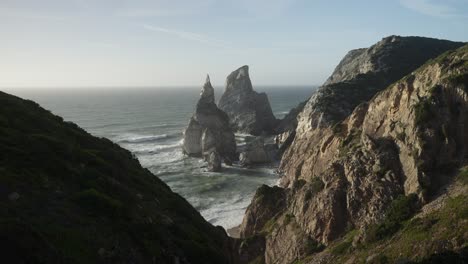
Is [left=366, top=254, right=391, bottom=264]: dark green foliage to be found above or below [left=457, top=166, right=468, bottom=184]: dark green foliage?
below

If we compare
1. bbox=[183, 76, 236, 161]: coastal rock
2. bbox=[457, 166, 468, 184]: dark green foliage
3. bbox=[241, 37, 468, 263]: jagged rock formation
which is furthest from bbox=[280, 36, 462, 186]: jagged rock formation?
bbox=[183, 76, 236, 161]: coastal rock

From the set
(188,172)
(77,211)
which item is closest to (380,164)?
(77,211)

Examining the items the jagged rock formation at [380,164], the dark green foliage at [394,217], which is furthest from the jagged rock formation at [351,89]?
the dark green foliage at [394,217]

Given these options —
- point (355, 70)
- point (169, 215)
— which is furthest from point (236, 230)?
point (355, 70)

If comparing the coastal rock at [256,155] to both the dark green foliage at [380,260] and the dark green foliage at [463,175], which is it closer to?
the dark green foliage at [463,175]

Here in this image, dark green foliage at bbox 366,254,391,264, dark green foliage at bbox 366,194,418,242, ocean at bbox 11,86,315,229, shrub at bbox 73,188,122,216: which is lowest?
ocean at bbox 11,86,315,229

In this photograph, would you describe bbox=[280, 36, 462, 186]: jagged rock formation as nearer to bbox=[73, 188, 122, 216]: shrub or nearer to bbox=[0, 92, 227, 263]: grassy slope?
bbox=[0, 92, 227, 263]: grassy slope

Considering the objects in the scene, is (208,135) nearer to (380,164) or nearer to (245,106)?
(245,106)
